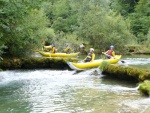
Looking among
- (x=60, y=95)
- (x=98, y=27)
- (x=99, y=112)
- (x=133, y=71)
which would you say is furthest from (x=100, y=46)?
(x=99, y=112)

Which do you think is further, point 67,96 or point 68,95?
point 68,95

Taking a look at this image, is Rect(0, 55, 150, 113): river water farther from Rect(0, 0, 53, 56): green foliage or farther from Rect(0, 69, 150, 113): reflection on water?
Rect(0, 0, 53, 56): green foliage

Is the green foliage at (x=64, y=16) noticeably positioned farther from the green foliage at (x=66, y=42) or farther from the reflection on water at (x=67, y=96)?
the reflection on water at (x=67, y=96)

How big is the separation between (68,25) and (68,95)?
1764 inches

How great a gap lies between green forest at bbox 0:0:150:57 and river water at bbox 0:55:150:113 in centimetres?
277

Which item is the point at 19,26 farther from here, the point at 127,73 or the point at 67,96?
the point at 67,96

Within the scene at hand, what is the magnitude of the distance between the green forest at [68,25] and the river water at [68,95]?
9.10 ft

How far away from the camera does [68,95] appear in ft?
39.1

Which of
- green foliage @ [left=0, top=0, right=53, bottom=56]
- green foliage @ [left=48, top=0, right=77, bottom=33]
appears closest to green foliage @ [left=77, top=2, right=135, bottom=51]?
green foliage @ [left=0, top=0, right=53, bottom=56]

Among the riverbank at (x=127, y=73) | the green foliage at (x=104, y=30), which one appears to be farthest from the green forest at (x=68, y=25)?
the riverbank at (x=127, y=73)

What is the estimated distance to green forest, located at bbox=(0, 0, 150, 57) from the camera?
15.9m

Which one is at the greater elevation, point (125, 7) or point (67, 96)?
point (125, 7)

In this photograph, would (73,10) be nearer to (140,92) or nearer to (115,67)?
(115,67)

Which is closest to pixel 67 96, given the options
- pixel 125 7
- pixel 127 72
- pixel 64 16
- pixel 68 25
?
pixel 127 72
